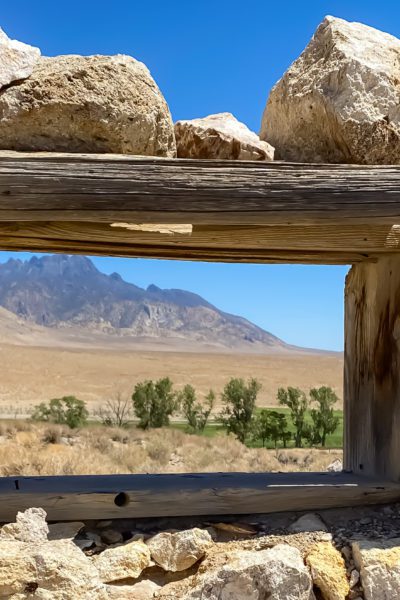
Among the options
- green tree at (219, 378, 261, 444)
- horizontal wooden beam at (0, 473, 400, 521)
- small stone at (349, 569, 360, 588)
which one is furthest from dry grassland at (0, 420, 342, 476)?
small stone at (349, 569, 360, 588)

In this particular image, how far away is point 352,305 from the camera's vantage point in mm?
5246

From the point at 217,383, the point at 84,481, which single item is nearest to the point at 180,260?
the point at 84,481

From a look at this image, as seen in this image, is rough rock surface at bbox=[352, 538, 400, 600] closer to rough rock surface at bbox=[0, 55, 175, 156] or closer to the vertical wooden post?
the vertical wooden post

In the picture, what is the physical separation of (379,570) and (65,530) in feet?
5.24

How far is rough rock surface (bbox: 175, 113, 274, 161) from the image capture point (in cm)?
443

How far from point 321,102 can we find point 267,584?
2.53 meters

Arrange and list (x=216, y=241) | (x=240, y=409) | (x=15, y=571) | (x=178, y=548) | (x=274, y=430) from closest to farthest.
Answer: (x=15, y=571)
(x=178, y=548)
(x=216, y=241)
(x=274, y=430)
(x=240, y=409)

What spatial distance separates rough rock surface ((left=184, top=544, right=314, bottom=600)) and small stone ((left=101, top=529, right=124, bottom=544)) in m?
0.51

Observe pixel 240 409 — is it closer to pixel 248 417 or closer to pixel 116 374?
pixel 248 417

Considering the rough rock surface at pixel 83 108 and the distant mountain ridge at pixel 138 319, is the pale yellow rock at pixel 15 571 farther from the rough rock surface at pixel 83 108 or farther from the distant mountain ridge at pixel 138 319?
the distant mountain ridge at pixel 138 319

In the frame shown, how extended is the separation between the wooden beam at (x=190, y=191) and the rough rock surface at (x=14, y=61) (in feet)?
1.43

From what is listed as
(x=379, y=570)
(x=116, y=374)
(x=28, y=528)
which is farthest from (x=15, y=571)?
(x=116, y=374)

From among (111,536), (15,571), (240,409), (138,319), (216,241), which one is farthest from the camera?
(138,319)

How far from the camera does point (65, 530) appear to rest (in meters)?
4.15
